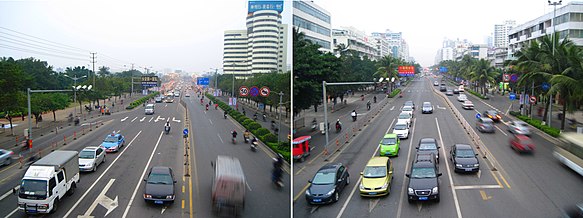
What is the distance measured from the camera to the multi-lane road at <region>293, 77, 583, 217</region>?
596 centimetres

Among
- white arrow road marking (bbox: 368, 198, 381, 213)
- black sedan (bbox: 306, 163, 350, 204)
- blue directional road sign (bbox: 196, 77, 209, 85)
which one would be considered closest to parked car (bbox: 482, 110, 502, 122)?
black sedan (bbox: 306, 163, 350, 204)

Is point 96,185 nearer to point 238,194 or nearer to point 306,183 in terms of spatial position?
point 238,194

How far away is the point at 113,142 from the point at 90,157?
1.79 ft

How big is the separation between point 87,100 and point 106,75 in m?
1.22

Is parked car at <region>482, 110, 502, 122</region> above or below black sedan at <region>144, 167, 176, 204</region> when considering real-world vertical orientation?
above

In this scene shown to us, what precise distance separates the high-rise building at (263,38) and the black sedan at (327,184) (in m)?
2.95

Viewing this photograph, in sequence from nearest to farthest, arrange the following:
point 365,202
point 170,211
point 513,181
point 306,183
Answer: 1. point 170,211
2. point 513,181
3. point 365,202
4. point 306,183

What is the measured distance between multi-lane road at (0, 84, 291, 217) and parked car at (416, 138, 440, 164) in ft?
17.7

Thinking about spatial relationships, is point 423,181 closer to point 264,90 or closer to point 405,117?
point 264,90

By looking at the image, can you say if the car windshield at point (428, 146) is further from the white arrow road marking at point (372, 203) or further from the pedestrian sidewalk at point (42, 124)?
the pedestrian sidewalk at point (42, 124)

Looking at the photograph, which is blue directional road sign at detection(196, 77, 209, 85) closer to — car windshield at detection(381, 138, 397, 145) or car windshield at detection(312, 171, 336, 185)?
car windshield at detection(312, 171, 336, 185)

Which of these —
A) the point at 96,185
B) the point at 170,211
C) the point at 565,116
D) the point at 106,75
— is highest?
the point at 106,75

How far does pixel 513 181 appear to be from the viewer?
7.14m

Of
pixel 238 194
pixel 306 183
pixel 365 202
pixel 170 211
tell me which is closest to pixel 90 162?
pixel 170 211
